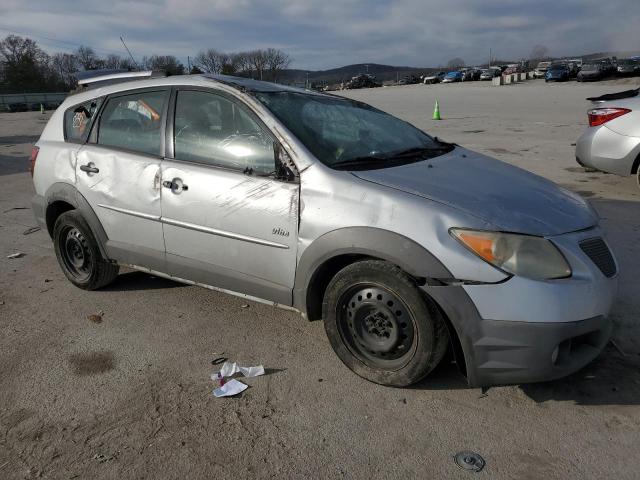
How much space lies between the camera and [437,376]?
3012 millimetres

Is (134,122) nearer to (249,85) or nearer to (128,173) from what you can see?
(128,173)

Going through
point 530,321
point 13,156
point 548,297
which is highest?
point 548,297

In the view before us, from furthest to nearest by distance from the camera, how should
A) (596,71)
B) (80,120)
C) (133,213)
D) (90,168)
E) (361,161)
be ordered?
1. (596,71)
2. (80,120)
3. (90,168)
4. (133,213)
5. (361,161)

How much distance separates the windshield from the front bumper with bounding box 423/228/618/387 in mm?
1050

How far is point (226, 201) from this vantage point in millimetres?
3244

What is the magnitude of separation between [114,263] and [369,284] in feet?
7.59

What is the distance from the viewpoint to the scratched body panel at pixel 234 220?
3.05 metres

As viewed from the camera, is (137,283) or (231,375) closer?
(231,375)

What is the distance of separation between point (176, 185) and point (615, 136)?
587 cm

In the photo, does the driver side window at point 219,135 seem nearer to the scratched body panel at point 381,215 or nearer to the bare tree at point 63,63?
the scratched body panel at point 381,215

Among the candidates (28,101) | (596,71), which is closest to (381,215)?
(596,71)

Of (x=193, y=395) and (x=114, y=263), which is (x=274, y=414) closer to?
(x=193, y=395)

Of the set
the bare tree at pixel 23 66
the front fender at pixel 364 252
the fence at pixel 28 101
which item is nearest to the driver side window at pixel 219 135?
the front fender at pixel 364 252

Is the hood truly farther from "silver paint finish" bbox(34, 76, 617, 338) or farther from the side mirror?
the side mirror
